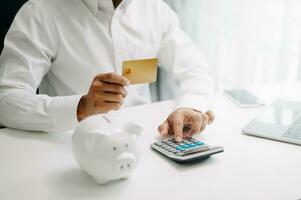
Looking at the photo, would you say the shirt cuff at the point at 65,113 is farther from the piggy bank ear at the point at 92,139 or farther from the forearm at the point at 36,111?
the piggy bank ear at the point at 92,139

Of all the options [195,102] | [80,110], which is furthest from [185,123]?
[80,110]

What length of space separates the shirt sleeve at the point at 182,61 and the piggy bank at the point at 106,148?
1.55 feet

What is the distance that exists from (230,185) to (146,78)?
324mm

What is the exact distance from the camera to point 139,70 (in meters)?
0.85

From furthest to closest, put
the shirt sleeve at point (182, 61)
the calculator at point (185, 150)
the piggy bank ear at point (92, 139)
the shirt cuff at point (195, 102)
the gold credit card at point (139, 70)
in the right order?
the shirt sleeve at point (182, 61) → the shirt cuff at point (195, 102) → the gold credit card at point (139, 70) → the calculator at point (185, 150) → the piggy bank ear at point (92, 139)

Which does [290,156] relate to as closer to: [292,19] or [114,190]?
[114,190]

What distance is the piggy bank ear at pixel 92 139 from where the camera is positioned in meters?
0.61

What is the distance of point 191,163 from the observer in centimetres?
74

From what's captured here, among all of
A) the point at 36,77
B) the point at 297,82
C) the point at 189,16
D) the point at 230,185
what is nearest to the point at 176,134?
the point at 230,185

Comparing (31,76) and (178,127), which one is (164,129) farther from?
(31,76)

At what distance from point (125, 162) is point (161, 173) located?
103 mm

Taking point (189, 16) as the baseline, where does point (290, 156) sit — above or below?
below

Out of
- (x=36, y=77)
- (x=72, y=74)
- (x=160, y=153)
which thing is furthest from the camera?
(x=72, y=74)

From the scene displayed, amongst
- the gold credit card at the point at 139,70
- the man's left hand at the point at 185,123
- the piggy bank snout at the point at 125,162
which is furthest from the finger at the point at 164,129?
the piggy bank snout at the point at 125,162
